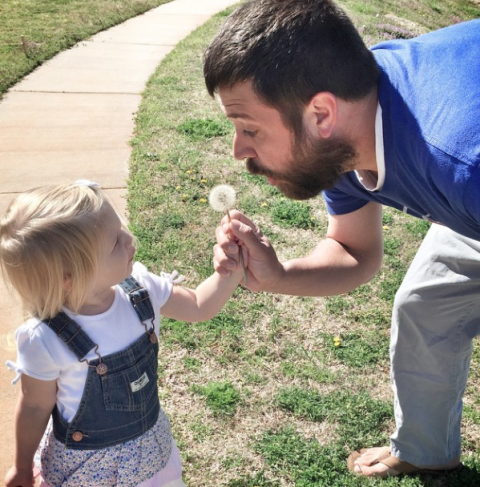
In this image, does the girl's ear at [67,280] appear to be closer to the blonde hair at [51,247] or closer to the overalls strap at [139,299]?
the blonde hair at [51,247]

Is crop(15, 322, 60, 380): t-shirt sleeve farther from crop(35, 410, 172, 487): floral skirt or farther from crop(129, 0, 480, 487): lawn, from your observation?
crop(129, 0, 480, 487): lawn

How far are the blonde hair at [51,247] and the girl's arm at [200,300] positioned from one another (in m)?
0.41

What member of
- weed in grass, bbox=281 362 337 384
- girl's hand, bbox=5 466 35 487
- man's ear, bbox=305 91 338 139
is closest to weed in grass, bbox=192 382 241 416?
weed in grass, bbox=281 362 337 384

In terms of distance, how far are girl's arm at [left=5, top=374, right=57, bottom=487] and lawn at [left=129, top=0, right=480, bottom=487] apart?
3.12 feet

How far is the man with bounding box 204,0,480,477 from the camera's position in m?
1.89

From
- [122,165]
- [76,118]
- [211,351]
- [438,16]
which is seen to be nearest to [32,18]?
[76,118]

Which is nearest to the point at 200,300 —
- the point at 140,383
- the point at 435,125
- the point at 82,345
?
the point at 140,383

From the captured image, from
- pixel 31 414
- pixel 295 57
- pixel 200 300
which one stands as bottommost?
pixel 31 414

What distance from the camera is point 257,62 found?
2.11 metres

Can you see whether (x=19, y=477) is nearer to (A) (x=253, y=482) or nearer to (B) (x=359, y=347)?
(A) (x=253, y=482)

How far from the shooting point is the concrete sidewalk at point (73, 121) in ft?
15.2

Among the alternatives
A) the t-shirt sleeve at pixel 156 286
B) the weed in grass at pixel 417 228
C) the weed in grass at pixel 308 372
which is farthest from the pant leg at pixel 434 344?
the weed in grass at pixel 417 228

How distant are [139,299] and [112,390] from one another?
1.02 feet

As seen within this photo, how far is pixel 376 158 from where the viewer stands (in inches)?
82.4
